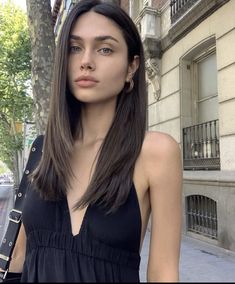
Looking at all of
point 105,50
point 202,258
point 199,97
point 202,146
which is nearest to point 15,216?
point 105,50

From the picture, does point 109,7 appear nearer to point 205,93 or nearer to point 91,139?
point 91,139

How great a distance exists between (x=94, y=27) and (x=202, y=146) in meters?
7.83

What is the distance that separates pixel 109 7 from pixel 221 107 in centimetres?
683

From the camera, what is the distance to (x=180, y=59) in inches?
400

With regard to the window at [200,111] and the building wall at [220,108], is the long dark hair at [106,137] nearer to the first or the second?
the building wall at [220,108]

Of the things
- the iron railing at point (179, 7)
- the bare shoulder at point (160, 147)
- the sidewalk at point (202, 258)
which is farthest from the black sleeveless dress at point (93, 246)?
the iron railing at point (179, 7)

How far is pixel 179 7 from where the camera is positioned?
10227 millimetres

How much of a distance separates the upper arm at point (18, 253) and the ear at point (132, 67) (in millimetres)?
808

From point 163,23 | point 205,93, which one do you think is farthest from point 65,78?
point 163,23

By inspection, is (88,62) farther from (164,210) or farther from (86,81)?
(164,210)

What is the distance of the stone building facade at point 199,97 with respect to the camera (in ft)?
25.5

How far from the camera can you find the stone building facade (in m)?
7.78

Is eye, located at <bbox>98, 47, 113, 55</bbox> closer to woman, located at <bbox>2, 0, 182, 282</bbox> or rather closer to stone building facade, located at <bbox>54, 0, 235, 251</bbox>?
woman, located at <bbox>2, 0, 182, 282</bbox>

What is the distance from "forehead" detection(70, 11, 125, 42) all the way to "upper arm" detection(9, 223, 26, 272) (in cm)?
89
